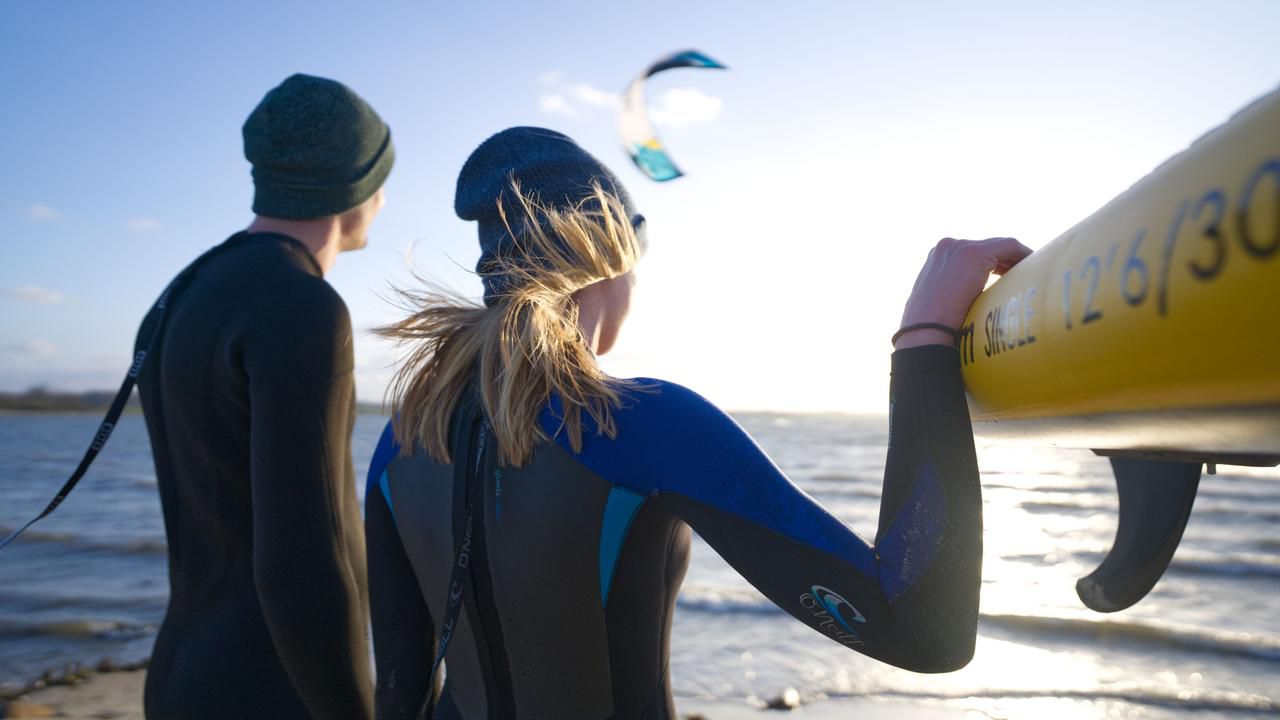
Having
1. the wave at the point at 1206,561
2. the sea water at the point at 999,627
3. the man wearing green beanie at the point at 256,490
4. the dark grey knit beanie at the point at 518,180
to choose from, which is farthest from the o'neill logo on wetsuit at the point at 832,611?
the wave at the point at 1206,561

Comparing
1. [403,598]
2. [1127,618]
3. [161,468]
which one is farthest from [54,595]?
[1127,618]

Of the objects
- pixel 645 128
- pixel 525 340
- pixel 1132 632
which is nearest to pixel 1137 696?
pixel 1132 632

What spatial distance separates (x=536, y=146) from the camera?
183 cm

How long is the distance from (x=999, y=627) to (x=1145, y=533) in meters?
6.54

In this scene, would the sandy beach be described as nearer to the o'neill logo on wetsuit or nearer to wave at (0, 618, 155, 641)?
wave at (0, 618, 155, 641)

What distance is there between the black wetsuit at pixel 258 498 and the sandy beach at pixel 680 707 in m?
4.01

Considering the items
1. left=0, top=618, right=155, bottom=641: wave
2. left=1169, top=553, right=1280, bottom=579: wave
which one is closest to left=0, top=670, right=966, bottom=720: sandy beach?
left=0, top=618, right=155, bottom=641: wave

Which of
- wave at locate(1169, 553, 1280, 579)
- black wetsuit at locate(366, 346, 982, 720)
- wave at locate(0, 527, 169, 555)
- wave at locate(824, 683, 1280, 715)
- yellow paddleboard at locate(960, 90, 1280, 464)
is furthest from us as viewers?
wave at locate(0, 527, 169, 555)

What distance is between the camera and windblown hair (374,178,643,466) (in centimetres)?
140

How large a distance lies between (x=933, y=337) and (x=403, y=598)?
45.7 inches

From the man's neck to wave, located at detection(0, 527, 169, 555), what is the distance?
35.0 feet

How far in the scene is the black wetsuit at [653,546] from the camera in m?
1.22

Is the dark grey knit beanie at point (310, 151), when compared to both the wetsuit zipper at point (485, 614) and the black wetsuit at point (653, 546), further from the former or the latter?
the wetsuit zipper at point (485, 614)

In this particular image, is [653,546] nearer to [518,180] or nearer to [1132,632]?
[518,180]
